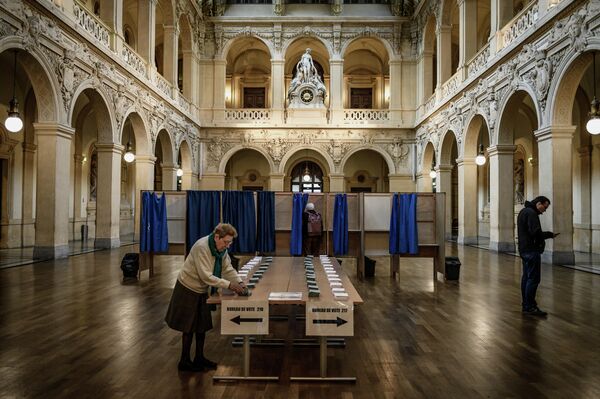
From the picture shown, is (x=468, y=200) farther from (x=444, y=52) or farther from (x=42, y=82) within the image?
(x=42, y=82)

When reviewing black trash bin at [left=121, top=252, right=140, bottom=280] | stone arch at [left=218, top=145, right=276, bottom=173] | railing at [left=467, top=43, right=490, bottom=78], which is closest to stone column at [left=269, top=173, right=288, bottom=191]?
stone arch at [left=218, top=145, right=276, bottom=173]

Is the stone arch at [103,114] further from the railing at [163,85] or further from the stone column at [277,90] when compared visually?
the stone column at [277,90]

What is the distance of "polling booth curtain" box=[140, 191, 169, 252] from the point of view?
9.41 metres

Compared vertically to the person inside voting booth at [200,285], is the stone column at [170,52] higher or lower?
higher

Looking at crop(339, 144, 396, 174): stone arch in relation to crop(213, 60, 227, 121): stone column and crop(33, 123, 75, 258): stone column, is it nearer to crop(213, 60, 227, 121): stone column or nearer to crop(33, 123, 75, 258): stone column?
crop(213, 60, 227, 121): stone column

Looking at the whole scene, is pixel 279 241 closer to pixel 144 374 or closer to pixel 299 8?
pixel 144 374

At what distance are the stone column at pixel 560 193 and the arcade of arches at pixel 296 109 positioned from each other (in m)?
0.04

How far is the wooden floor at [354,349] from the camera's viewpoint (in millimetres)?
3732

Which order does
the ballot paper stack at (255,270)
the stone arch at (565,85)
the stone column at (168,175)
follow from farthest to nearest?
the stone column at (168,175)
the stone arch at (565,85)
the ballot paper stack at (255,270)

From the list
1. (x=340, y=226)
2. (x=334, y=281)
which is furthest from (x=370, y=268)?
(x=334, y=281)

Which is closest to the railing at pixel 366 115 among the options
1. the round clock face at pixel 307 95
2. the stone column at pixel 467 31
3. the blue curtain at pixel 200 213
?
Answer: the round clock face at pixel 307 95

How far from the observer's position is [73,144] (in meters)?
18.0

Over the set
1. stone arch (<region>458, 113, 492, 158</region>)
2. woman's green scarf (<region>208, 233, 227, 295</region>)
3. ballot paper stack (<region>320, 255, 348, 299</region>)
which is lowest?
ballot paper stack (<region>320, 255, 348, 299</region>)

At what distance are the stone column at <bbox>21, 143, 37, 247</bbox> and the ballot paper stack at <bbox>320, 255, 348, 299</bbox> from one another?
1287 centimetres
